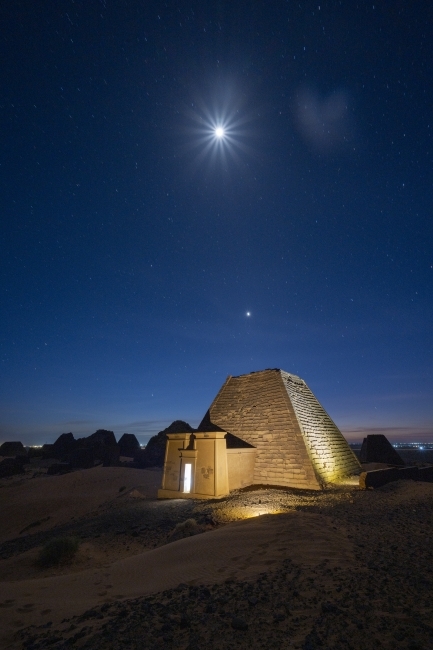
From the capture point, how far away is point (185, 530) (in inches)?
355

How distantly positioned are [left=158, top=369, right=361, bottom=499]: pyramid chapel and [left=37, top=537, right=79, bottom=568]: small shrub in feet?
20.7

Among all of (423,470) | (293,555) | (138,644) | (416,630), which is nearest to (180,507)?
(293,555)

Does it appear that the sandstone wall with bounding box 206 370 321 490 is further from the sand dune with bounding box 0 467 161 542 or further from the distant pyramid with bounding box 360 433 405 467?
the distant pyramid with bounding box 360 433 405 467

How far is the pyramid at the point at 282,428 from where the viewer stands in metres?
14.9

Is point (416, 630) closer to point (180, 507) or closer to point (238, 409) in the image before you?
point (180, 507)

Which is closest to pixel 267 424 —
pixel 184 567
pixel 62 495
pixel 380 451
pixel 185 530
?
pixel 185 530

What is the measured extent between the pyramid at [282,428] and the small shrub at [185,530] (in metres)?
6.89

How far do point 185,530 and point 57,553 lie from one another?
11.4 ft

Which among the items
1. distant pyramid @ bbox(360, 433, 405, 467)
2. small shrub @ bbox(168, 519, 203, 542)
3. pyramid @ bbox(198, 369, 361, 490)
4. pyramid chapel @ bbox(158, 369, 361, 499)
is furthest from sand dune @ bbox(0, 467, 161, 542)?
distant pyramid @ bbox(360, 433, 405, 467)

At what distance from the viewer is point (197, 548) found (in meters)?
6.45

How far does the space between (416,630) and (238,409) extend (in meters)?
15.8

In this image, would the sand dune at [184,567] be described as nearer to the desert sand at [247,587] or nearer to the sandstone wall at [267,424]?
the desert sand at [247,587]

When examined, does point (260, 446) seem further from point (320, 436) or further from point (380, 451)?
point (380, 451)

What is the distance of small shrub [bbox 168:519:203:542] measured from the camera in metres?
8.68
